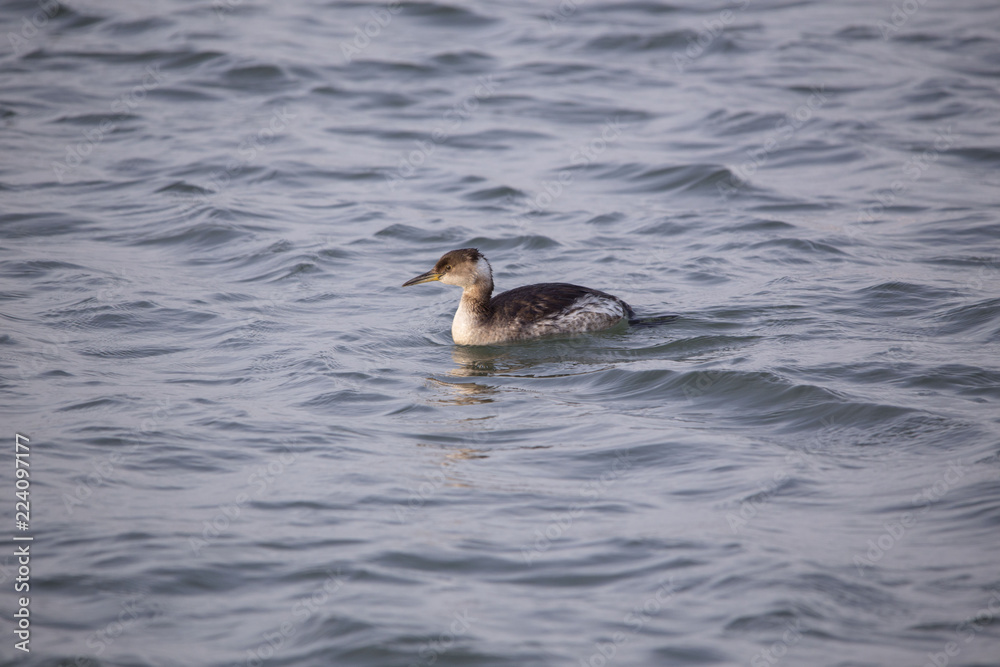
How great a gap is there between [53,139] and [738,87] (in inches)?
458

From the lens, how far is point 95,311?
10398 mm

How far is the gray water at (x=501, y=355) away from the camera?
5.81 m

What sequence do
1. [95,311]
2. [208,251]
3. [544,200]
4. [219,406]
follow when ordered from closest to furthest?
[219,406] < [95,311] < [208,251] < [544,200]

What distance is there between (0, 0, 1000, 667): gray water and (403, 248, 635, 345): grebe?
0.21 m

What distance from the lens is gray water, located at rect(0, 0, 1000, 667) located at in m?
5.81

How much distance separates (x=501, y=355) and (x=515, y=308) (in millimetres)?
498

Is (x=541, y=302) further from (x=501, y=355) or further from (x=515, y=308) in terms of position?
(x=501, y=355)

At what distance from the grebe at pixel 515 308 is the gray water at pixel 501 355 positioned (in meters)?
0.21

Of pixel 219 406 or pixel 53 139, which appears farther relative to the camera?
pixel 53 139

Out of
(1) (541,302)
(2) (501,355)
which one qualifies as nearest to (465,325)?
(2) (501,355)

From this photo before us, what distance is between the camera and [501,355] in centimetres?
1008

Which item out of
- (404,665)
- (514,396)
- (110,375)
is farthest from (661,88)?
(404,665)

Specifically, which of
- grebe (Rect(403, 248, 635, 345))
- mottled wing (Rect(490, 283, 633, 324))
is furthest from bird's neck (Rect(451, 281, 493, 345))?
mottled wing (Rect(490, 283, 633, 324))

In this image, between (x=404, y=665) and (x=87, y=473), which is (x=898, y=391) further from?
(x=87, y=473)
